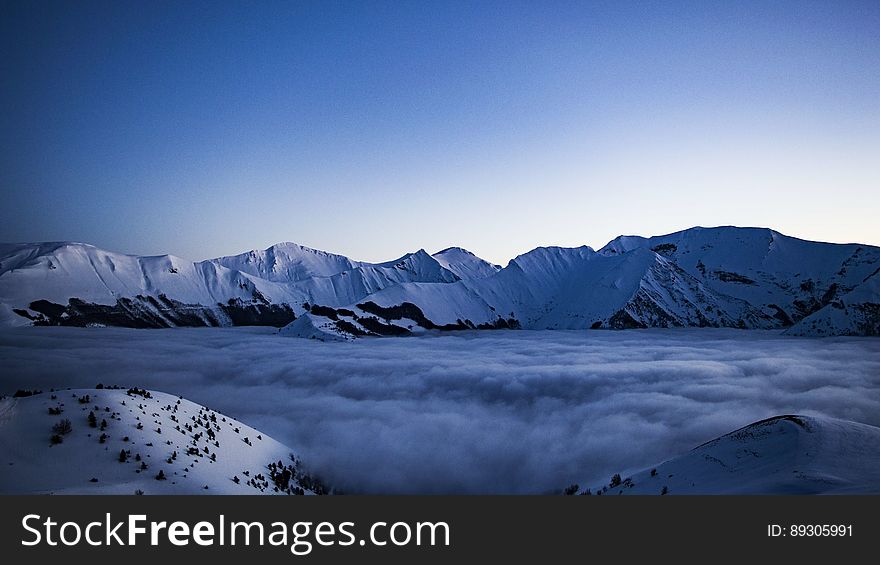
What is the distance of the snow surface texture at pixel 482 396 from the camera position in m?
55.6

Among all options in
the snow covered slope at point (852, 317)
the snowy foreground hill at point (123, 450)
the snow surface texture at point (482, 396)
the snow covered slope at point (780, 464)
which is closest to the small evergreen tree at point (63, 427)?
the snowy foreground hill at point (123, 450)

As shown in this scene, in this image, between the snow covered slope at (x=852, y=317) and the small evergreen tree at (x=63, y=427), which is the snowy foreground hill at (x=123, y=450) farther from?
the snow covered slope at (x=852, y=317)

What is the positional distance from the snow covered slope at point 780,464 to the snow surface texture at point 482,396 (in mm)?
11290

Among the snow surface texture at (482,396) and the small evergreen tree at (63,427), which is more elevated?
the small evergreen tree at (63,427)

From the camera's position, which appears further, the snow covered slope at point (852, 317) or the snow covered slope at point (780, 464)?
the snow covered slope at point (852, 317)

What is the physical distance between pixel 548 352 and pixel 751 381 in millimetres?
63100

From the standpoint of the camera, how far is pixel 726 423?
61.9 m

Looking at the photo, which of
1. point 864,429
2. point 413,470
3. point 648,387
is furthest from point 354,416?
point 864,429

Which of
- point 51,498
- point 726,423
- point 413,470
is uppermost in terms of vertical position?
point 51,498

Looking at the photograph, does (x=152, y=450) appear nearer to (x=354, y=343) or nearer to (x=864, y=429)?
(x=864, y=429)

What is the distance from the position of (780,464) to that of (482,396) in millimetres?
67524

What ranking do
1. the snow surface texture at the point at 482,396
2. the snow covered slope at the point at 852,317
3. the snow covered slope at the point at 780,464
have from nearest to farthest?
the snow covered slope at the point at 780,464
the snow surface texture at the point at 482,396
the snow covered slope at the point at 852,317

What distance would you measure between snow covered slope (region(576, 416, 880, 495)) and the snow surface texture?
444 inches

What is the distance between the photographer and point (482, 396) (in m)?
89.8
